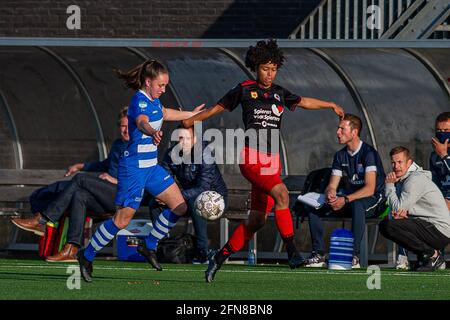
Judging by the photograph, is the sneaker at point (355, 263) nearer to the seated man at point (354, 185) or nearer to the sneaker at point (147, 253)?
the seated man at point (354, 185)

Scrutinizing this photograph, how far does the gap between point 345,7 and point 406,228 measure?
7064 mm

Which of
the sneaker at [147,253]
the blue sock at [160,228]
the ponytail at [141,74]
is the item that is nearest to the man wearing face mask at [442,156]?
the blue sock at [160,228]

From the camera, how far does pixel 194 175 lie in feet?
51.6

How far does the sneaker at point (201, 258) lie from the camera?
1551 cm

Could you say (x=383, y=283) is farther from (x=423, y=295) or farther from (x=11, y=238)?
(x=11, y=238)

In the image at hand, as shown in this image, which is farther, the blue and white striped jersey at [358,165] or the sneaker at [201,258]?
the sneaker at [201,258]

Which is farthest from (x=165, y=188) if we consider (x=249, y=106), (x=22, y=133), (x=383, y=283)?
(x=22, y=133)

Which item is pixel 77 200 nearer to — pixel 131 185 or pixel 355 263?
pixel 355 263

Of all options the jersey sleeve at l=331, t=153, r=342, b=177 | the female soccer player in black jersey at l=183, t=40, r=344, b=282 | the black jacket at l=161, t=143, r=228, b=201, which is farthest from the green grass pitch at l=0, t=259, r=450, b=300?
the black jacket at l=161, t=143, r=228, b=201

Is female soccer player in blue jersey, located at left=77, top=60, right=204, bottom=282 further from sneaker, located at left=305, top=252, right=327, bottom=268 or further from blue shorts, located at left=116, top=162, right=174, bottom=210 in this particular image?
sneaker, located at left=305, top=252, right=327, bottom=268

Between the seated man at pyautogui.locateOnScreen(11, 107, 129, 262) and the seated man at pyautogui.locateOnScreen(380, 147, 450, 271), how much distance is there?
329 centimetres

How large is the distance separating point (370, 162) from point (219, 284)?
4.36 meters

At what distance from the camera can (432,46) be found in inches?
661

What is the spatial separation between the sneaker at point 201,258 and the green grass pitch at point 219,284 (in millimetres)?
1288
